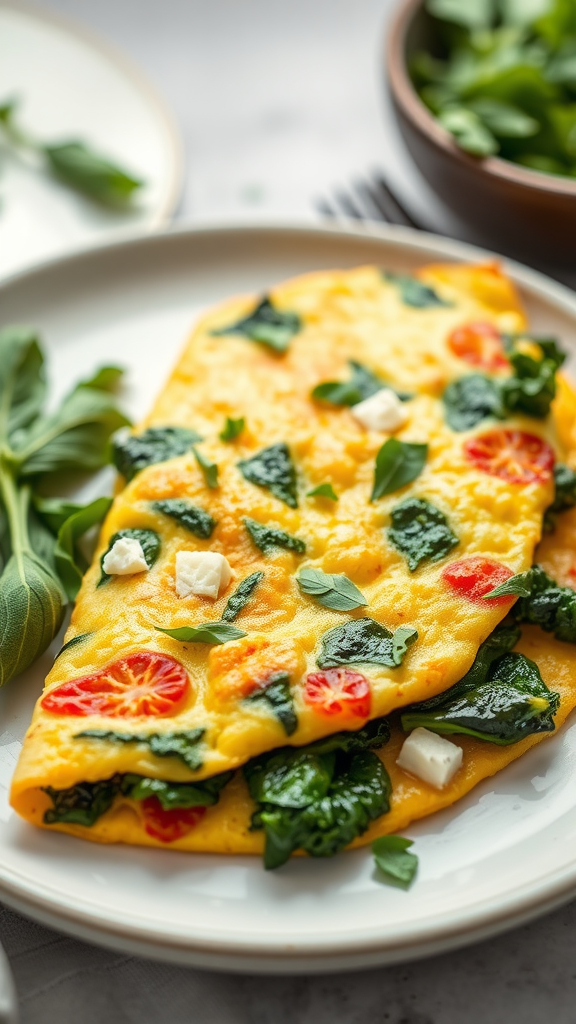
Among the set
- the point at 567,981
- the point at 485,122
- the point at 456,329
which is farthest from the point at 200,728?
the point at 485,122

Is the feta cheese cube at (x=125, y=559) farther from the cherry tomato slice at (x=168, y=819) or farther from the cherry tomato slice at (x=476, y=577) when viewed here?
the cherry tomato slice at (x=476, y=577)

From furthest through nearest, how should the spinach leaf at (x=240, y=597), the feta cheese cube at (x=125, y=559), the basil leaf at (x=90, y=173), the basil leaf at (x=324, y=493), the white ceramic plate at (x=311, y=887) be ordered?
the basil leaf at (x=90, y=173), the basil leaf at (x=324, y=493), the feta cheese cube at (x=125, y=559), the spinach leaf at (x=240, y=597), the white ceramic plate at (x=311, y=887)

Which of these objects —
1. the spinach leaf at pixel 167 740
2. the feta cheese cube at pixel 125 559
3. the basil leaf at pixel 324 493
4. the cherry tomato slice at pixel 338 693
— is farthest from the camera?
the basil leaf at pixel 324 493

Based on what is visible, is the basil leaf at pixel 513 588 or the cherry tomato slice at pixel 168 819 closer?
the cherry tomato slice at pixel 168 819

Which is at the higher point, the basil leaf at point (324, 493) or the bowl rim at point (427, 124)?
the bowl rim at point (427, 124)

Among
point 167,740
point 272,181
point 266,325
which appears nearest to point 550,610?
point 167,740

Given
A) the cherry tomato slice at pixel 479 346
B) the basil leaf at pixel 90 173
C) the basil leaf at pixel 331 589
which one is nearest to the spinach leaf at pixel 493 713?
the basil leaf at pixel 331 589

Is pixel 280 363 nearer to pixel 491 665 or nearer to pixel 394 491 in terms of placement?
pixel 394 491

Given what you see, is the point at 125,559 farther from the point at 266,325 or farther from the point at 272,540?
the point at 266,325
